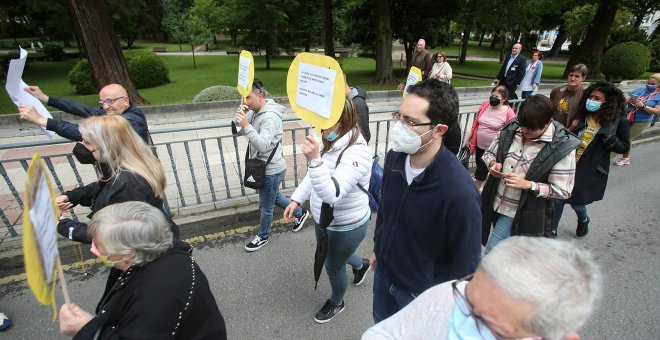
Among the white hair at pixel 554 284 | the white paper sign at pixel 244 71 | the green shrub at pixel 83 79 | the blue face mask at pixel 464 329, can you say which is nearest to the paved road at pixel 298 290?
the white paper sign at pixel 244 71

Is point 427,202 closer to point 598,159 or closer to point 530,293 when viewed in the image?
Result: point 530,293

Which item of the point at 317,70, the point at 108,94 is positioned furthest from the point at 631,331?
the point at 108,94

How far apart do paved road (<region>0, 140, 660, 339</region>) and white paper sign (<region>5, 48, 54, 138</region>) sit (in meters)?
1.79

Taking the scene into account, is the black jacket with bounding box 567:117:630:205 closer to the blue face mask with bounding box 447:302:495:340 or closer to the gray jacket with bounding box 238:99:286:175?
the gray jacket with bounding box 238:99:286:175

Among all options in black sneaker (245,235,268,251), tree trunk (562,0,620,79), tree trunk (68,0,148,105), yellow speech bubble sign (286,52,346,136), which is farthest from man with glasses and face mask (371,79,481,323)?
tree trunk (562,0,620,79)

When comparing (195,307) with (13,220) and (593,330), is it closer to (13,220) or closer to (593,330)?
(593,330)

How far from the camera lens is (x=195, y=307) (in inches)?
65.8

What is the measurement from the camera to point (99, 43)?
32.0 ft

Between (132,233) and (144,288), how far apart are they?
0.27 m

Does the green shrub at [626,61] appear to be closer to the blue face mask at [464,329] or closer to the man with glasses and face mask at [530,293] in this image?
the man with glasses and face mask at [530,293]

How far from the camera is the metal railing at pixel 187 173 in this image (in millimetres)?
4062

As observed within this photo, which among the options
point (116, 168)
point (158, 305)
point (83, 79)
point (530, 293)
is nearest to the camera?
point (530, 293)

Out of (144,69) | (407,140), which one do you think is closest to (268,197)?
(407,140)

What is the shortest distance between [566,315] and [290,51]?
2780 centimetres
